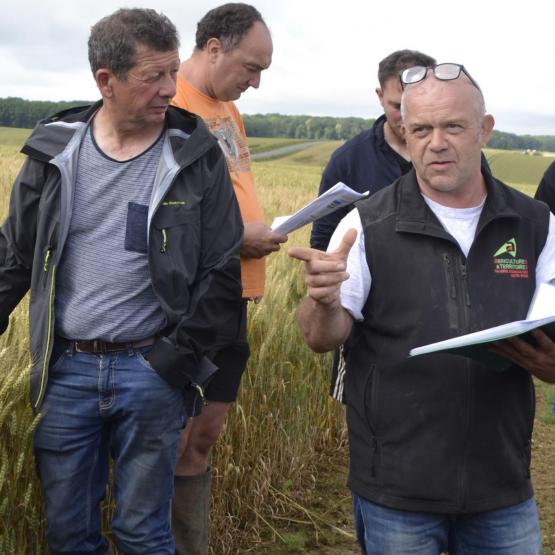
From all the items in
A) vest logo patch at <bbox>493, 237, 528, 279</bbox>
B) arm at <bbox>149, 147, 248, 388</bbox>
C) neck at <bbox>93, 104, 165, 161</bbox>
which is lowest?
arm at <bbox>149, 147, 248, 388</bbox>

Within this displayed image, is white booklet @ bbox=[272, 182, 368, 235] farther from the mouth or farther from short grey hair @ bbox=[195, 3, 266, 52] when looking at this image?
short grey hair @ bbox=[195, 3, 266, 52]

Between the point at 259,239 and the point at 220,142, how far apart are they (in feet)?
1.40

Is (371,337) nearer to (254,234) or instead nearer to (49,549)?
(254,234)

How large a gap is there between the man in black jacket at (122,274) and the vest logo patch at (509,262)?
0.84m

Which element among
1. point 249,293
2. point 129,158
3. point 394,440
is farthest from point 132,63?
point 394,440

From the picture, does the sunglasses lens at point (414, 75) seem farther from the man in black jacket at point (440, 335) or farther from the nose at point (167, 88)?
the nose at point (167, 88)

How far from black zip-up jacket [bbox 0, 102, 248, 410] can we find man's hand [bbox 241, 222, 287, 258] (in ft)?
1.08

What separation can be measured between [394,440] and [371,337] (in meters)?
0.27

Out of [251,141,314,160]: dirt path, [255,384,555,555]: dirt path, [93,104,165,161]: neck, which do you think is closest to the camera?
[93,104,165,161]: neck

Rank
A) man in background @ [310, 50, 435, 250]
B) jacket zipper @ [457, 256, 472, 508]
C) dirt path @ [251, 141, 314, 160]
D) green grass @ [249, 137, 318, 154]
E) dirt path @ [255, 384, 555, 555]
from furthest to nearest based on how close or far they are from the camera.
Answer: green grass @ [249, 137, 318, 154] < dirt path @ [251, 141, 314, 160] < dirt path @ [255, 384, 555, 555] < man in background @ [310, 50, 435, 250] < jacket zipper @ [457, 256, 472, 508]

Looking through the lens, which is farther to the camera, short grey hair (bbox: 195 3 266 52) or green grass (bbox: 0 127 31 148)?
green grass (bbox: 0 127 31 148)

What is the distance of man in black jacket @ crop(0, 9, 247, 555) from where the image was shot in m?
2.51

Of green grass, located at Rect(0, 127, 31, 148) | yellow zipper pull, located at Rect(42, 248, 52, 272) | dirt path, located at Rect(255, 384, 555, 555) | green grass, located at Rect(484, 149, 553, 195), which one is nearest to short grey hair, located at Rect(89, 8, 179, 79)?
yellow zipper pull, located at Rect(42, 248, 52, 272)

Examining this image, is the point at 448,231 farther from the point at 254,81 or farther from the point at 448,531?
the point at 254,81
